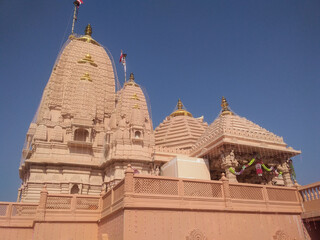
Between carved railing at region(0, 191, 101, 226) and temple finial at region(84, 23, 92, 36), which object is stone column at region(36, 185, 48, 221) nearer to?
carved railing at region(0, 191, 101, 226)

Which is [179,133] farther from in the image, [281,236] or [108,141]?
[281,236]

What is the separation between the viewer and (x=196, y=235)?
34.2 ft

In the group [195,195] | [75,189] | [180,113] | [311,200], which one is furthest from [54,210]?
[180,113]

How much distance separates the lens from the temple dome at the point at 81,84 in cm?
2930

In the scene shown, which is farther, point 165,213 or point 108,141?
point 108,141

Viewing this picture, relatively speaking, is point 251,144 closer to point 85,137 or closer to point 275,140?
point 275,140

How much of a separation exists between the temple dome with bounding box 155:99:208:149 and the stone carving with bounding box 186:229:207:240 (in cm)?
1986

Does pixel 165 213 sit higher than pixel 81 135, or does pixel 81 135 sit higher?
pixel 81 135

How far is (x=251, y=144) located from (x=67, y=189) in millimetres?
16042

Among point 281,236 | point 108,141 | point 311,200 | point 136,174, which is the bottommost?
point 281,236

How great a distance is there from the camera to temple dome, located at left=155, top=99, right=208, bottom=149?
103 feet

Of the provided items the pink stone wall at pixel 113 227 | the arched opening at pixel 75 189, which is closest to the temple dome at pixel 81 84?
the arched opening at pixel 75 189

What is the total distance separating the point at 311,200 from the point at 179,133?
67.1 ft

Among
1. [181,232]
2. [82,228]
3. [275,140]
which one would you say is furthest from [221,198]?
[275,140]
